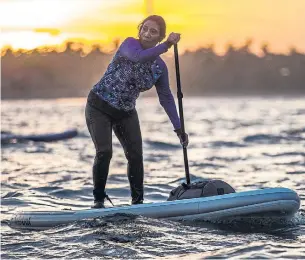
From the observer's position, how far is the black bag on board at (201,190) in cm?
806

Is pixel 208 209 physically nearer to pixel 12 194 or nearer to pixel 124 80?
pixel 124 80

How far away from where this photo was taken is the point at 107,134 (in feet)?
26.6

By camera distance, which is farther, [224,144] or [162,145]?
[162,145]

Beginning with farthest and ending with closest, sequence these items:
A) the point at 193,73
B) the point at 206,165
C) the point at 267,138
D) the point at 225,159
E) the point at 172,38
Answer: the point at 193,73 < the point at 267,138 < the point at 225,159 < the point at 206,165 < the point at 172,38

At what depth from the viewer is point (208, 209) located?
25.5 feet

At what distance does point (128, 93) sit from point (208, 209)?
151 cm

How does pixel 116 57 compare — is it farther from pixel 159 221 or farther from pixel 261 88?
pixel 261 88

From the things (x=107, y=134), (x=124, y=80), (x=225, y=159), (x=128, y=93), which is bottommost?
(x=225, y=159)

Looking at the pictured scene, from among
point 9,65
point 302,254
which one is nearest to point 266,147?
point 302,254

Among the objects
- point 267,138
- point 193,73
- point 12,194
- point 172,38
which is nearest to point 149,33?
point 172,38

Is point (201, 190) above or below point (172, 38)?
below

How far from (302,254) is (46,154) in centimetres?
1224

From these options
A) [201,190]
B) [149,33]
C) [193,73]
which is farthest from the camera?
[193,73]

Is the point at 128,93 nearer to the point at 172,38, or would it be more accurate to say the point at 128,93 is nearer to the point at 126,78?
the point at 126,78
